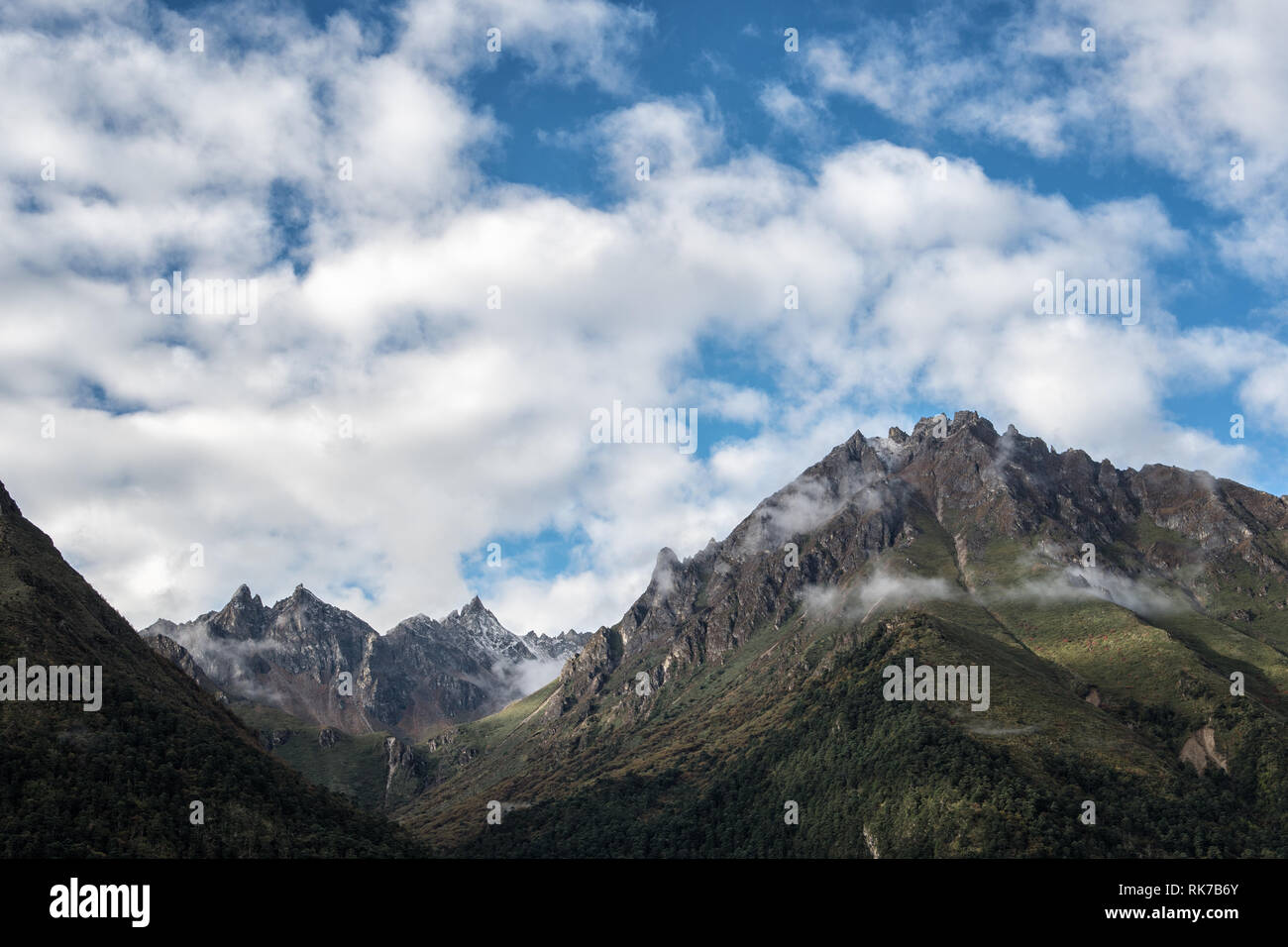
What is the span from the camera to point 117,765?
14888 centimetres

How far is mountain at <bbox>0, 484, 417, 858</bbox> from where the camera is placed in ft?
449

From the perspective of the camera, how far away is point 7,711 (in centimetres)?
14950

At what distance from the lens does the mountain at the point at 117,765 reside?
13688cm
